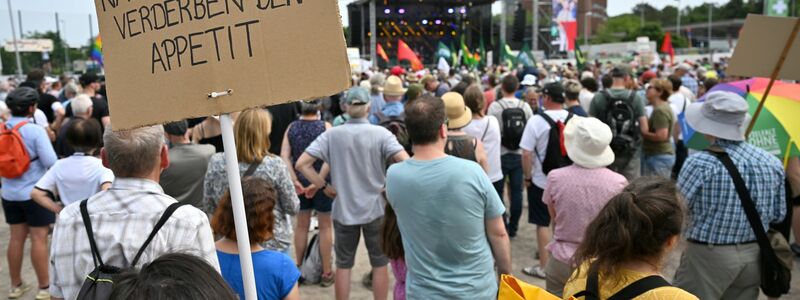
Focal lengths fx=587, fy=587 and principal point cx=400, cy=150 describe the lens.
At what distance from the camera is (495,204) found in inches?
109

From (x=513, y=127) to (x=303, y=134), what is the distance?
208 centimetres

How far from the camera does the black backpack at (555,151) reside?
4793mm

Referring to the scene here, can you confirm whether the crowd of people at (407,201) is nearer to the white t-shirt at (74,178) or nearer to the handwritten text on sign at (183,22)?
the white t-shirt at (74,178)

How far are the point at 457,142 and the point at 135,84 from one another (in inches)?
107

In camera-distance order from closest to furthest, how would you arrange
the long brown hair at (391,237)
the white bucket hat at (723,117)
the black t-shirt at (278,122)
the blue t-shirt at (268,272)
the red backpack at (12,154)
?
the blue t-shirt at (268,272) → the white bucket hat at (723,117) → the long brown hair at (391,237) → the red backpack at (12,154) → the black t-shirt at (278,122)

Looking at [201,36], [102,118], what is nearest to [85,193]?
[201,36]

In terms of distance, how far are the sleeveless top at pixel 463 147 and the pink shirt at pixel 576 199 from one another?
950 millimetres

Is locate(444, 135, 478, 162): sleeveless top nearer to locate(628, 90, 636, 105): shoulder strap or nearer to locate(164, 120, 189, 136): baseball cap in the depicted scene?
locate(164, 120, 189, 136): baseball cap

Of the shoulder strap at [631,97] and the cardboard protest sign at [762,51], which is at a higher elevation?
the cardboard protest sign at [762,51]

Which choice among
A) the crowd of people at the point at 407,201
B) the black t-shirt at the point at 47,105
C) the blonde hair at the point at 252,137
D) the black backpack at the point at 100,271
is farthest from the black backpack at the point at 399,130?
the black t-shirt at the point at 47,105

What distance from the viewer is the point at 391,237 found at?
3217mm

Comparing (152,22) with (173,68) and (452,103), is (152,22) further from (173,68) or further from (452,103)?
(452,103)

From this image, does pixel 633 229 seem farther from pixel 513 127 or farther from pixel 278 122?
pixel 278 122


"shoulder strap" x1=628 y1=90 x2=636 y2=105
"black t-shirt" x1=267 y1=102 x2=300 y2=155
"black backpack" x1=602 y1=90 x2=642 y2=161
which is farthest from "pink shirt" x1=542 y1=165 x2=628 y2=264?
"black t-shirt" x1=267 y1=102 x2=300 y2=155
